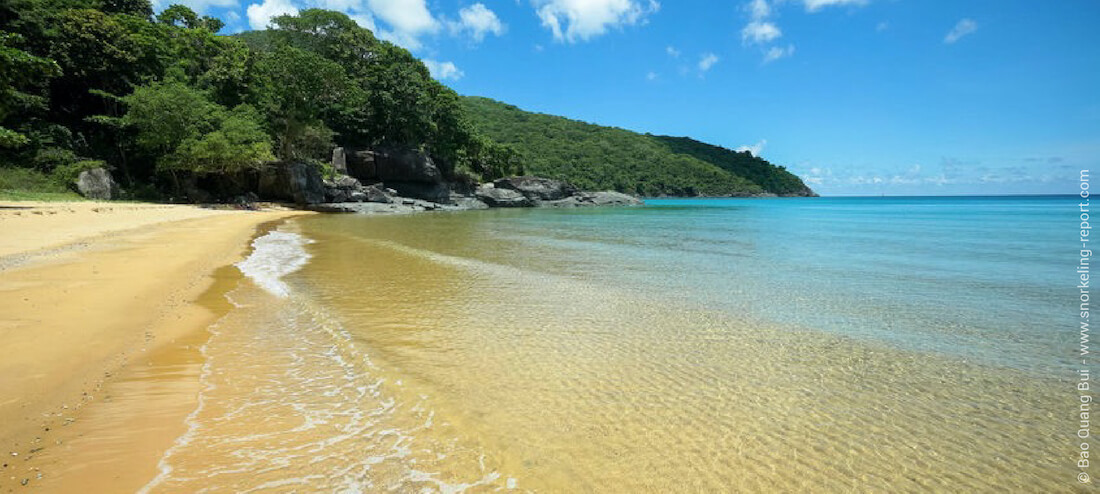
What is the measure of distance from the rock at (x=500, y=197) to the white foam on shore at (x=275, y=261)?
4460cm

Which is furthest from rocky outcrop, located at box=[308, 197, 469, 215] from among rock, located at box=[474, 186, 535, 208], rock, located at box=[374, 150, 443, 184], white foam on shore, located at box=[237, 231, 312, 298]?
white foam on shore, located at box=[237, 231, 312, 298]

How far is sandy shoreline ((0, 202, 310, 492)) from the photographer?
10.8 feet

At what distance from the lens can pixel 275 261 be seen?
42.7 feet

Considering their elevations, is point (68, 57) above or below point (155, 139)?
above

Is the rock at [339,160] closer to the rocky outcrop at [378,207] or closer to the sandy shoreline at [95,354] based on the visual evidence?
the rocky outcrop at [378,207]

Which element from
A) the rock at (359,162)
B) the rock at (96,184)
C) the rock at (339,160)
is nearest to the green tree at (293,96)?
the rock at (339,160)

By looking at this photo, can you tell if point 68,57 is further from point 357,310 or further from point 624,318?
point 624,318

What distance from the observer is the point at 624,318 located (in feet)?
25.5

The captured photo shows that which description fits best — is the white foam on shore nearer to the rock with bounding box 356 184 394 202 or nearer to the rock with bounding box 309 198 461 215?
the rock with bounding box 309 198 461 215

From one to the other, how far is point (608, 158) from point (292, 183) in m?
96.6

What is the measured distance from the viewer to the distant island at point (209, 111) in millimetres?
31688

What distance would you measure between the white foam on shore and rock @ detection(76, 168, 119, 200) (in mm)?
20107

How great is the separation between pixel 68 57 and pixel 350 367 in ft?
146

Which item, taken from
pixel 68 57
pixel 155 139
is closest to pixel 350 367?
pixel 155 139
